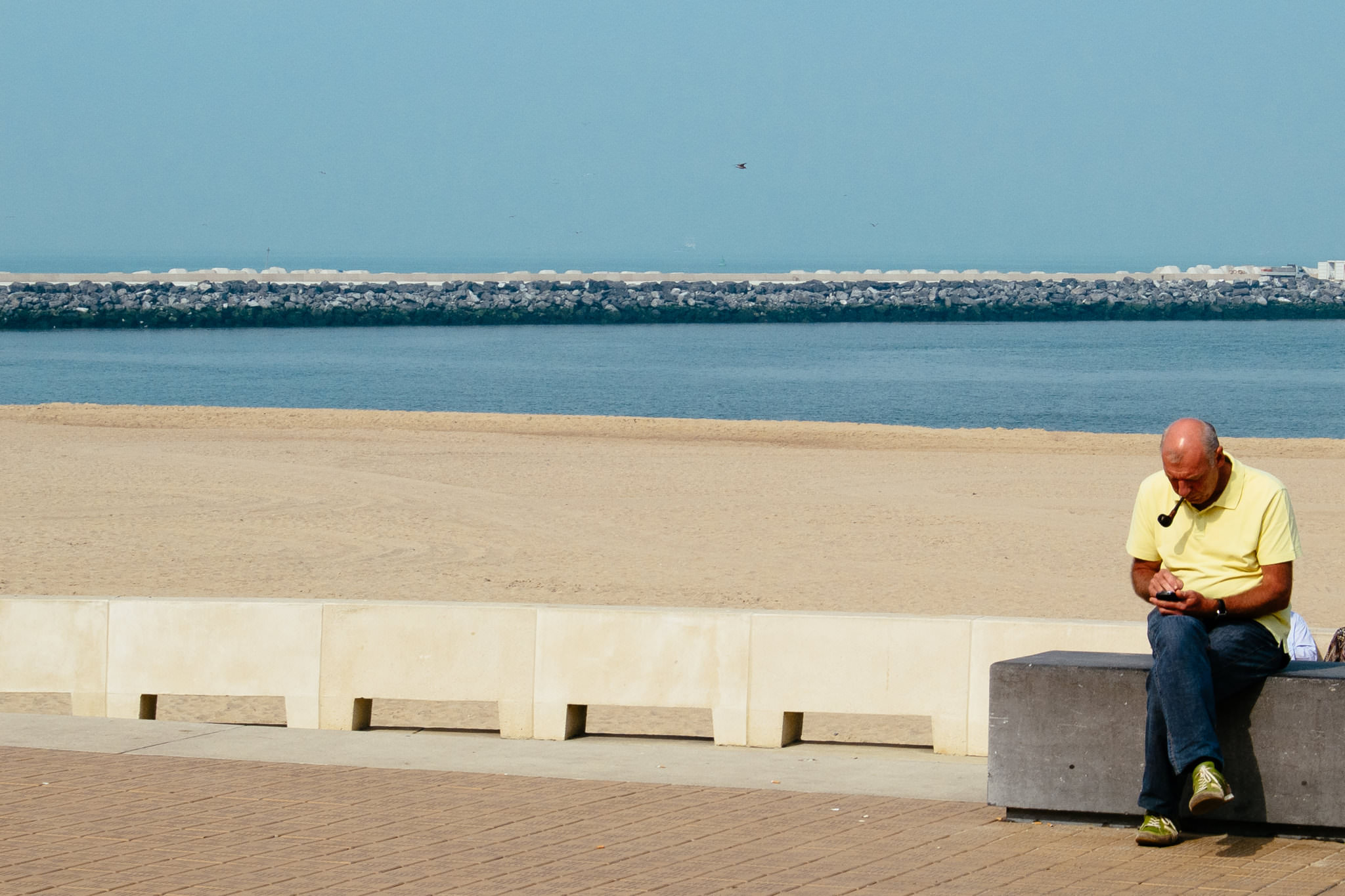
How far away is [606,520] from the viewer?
18.2 meters

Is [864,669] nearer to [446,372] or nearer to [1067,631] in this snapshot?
[1067,631]

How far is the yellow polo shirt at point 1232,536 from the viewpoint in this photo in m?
5.24

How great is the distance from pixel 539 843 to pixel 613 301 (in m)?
85.1

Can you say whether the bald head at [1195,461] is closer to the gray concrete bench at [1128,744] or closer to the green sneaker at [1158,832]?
the gray concrete bench at [1128,744]

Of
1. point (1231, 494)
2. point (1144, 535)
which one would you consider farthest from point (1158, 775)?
point (1231, 494)

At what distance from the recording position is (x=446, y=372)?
54812mm

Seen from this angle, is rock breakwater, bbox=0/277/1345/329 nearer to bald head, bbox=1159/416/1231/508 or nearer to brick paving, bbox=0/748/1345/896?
brick paving, bbox=0/748/1345/896

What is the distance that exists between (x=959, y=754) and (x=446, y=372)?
48769 millimetres

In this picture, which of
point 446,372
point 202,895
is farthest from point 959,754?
point 446,372

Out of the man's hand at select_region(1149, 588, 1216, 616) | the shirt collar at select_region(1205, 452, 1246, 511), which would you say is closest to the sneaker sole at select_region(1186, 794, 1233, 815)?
the man's hand at select_region(1149, 588, 1216, 616)

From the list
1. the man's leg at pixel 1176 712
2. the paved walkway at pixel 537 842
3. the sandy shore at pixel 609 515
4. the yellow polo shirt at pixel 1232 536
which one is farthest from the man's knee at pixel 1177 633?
the sandy shore at pixel 609 515

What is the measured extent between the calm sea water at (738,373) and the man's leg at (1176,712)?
111 ft

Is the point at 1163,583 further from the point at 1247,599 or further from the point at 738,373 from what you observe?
the point at 738,373

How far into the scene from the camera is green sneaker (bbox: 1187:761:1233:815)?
4.98 m
